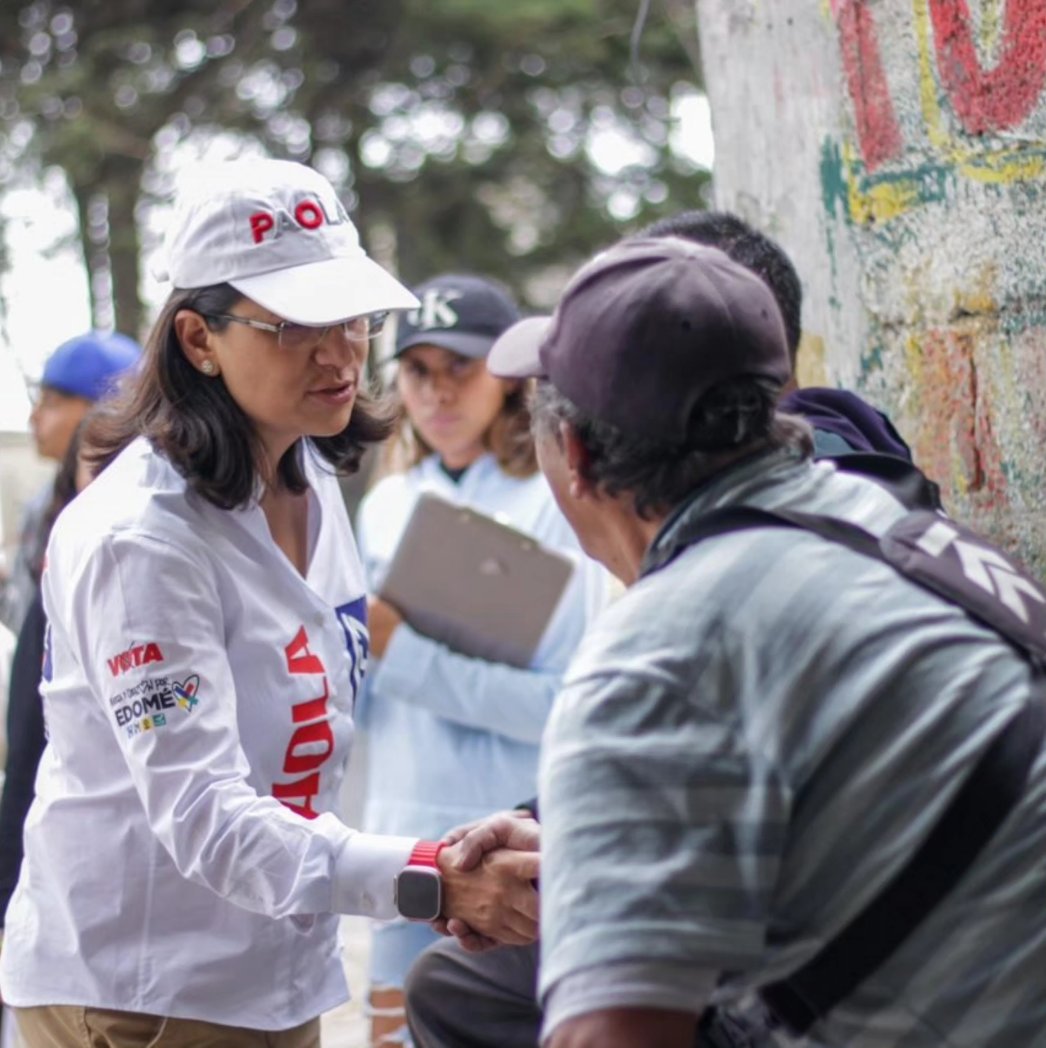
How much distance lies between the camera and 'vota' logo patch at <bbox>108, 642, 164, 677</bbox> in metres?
2.47

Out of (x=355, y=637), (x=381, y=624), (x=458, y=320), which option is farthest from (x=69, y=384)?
(x=355, y=637)

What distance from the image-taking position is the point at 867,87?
3.52m

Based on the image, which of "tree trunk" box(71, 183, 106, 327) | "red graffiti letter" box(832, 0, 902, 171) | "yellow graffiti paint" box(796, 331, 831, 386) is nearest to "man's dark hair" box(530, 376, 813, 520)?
"red graffiti letter" box(832, 0, 902, 171)

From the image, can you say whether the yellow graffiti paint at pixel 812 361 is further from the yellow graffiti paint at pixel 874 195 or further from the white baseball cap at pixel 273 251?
the white baseball cap at pixel 273 251

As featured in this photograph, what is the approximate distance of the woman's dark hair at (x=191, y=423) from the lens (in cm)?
265

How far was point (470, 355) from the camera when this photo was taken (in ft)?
14.7

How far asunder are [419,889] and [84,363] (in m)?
2.90

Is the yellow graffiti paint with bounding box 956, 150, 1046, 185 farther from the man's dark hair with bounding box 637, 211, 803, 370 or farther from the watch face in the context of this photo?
the watch face

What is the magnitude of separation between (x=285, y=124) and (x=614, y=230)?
2550 millimetres

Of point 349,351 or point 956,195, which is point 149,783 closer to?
point 349,351

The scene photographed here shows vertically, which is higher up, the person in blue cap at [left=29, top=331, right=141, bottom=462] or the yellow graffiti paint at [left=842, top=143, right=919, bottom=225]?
the yellow graffiti paint at [left=842, top=143, right=919, bottom=225]

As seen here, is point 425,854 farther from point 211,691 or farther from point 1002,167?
point 1002,167

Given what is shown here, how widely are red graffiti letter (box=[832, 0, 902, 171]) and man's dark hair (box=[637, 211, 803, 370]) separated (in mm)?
383

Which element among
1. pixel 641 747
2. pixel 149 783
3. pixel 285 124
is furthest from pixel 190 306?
pixel 285 124
